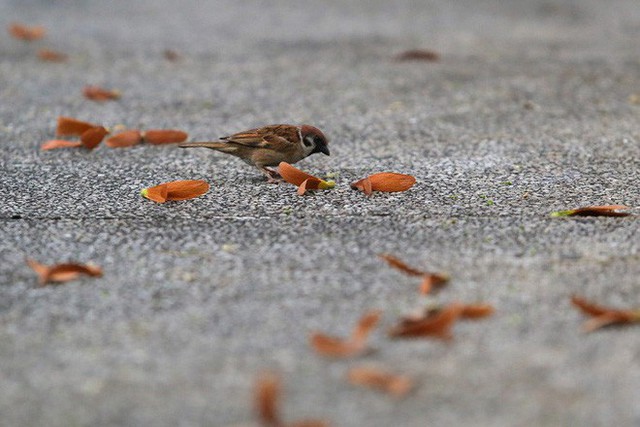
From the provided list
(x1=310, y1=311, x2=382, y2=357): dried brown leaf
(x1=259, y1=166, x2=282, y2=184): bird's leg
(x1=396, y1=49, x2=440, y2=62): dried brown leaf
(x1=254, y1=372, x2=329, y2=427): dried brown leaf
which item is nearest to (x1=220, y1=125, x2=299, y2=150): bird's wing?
(x1=259, y1=166, x2=282, y2=184): bird's leg

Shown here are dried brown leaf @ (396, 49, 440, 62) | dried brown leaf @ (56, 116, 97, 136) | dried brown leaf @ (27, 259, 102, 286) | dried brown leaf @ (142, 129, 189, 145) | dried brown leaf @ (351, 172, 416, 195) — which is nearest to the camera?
dried brown leaf @ (27, 259, 102, 286)

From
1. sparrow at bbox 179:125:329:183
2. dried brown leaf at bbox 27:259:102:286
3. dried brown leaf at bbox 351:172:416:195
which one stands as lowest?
dried brown leaf at bbox 351:172:416:195

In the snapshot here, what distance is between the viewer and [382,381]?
8.86 feet

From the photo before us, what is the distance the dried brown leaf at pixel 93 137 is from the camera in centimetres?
547

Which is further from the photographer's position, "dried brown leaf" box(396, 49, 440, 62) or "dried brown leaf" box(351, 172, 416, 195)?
"dried brown leaf" box(396, 49, 440, 62)

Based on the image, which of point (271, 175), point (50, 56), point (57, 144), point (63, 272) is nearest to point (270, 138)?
point (271, 175)

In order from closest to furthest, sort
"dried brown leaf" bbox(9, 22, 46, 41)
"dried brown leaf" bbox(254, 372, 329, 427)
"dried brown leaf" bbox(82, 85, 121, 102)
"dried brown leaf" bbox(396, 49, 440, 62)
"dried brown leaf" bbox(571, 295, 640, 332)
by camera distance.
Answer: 1. "dried brown leaf" bbox(254, 372, 329, 427)
2. "dried brown leaf" bbox(571, 295, 640, 332)
3. "dried brown leaf" bbox(82, 85, 121, 102)
4. "dried brown leaf" bbox(396, 49, 440, 62)
5. "dried brown leaf" bbox(9, 22, 46, 41)

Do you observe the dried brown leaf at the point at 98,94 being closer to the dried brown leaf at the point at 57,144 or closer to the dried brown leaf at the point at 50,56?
the dried brown leaf at the point at 57,144

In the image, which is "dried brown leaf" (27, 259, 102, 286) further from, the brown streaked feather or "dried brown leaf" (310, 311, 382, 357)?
the brown streaked feather

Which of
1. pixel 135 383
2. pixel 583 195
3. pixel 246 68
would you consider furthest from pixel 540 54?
pixel 135 383

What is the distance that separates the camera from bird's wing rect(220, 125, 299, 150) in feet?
16.1

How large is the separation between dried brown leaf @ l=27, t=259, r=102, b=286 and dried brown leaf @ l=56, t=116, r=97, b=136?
227 centimetres

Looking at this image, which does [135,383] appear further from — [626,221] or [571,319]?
[626,221]

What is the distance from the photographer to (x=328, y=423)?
8.29 ft
